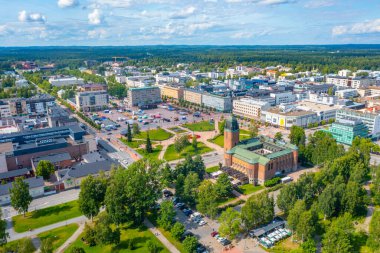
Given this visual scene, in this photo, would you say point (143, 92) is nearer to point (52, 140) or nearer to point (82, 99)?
point (82, 99)

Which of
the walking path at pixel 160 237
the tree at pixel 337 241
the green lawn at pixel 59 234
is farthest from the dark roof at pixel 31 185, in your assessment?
the tree at pixel 337 241

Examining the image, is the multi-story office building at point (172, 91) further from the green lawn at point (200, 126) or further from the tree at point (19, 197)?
the tree at point (19, 197)

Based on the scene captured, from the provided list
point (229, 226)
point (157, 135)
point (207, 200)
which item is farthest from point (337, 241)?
point (157, 135)

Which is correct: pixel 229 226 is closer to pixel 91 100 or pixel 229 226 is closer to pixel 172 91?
pixel 91 100

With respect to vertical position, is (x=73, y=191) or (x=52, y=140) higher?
(x=52, y=140)

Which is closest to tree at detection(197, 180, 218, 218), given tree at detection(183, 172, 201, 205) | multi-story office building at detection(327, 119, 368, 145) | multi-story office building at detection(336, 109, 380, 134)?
tree at detection(183, 172, 201, 205)

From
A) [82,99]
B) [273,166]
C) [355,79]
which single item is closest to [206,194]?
[273,166]
